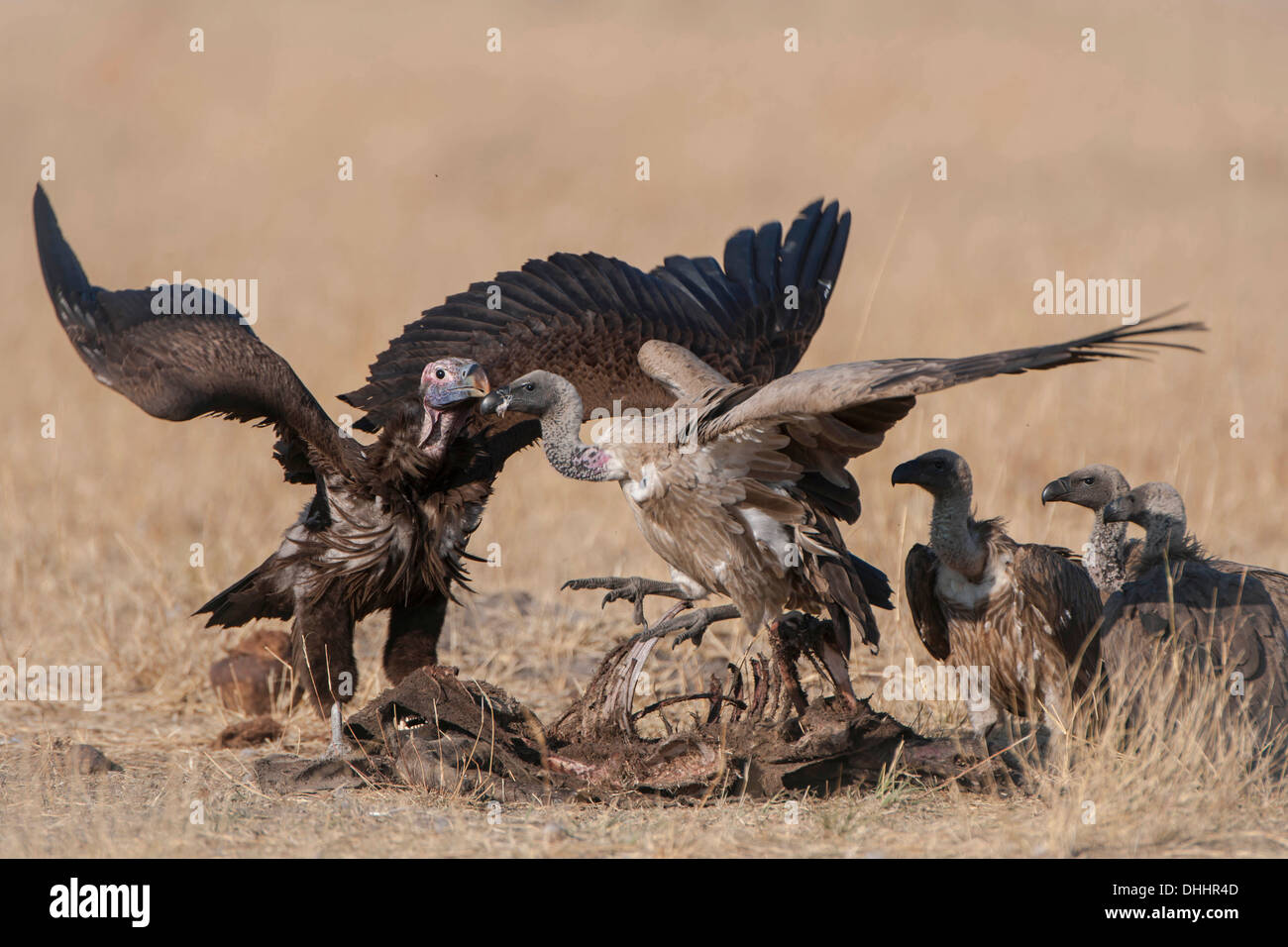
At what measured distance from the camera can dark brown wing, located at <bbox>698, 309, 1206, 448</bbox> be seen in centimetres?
412

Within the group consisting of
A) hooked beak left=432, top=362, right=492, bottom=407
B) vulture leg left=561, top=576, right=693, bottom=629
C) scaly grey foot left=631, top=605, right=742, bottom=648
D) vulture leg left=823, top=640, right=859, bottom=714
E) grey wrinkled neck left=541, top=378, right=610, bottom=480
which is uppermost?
hooked beak left=432, top=362, right=492, bottom=407

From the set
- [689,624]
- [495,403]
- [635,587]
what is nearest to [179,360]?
[495,403]

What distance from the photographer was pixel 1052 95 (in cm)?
1938

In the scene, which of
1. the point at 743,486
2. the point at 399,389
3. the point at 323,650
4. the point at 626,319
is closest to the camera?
the point at 743,486

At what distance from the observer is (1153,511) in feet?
18.3

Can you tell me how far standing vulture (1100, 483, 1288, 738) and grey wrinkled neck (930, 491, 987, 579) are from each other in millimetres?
553

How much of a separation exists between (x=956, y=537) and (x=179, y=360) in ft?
9.85

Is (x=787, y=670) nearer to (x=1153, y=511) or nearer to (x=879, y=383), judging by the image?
(x=879, y=383)

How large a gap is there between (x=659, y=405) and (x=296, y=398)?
168 cm

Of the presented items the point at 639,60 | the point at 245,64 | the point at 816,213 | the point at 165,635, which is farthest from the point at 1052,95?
the point at 165,635

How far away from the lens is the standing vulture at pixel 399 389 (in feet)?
19.0

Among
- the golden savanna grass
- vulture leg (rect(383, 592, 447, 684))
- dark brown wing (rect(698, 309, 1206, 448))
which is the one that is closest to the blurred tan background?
the golden savanna grass

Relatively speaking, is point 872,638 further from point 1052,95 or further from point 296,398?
point 1052,95

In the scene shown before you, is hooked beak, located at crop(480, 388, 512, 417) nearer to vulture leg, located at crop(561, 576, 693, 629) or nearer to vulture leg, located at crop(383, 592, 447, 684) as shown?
vulture leg, located at crop(561, 576, 693, 629)
